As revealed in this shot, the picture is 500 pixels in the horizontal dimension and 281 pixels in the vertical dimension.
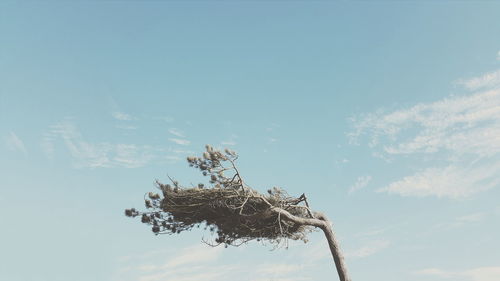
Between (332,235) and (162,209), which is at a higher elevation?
(162,209)

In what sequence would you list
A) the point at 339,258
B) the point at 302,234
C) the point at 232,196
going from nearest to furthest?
the point at 232,196
the point at 339,258
the point at 302,234

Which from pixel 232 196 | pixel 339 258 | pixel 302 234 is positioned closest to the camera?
pixel 232 196

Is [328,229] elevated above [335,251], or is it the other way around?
[328,229]

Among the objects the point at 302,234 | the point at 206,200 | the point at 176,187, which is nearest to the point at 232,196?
the point at 206,200

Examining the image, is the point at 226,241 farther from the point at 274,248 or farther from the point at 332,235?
the point at 332,235

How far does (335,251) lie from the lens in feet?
53.7

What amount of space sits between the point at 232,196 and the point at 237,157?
5.03 feet

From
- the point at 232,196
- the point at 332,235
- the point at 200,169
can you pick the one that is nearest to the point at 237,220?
the point at 232,196

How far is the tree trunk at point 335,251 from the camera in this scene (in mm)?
15898

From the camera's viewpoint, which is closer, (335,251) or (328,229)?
(335,251)

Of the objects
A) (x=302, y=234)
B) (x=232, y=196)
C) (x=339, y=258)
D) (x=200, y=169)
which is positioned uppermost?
(x=200, y=169)

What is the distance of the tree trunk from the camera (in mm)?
15898

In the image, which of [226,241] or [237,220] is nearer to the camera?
[237,220]

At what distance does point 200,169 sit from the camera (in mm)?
15461
